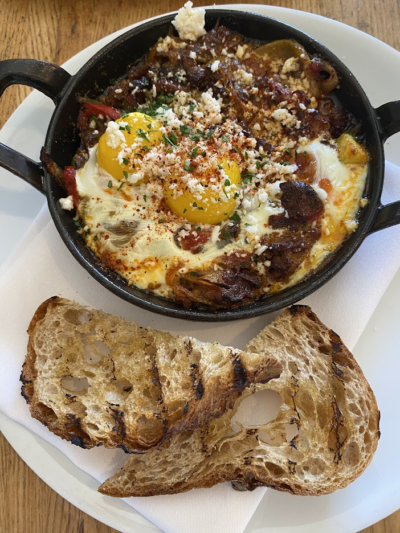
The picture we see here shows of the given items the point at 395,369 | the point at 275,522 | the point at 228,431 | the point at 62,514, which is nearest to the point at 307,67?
the point at 395,369

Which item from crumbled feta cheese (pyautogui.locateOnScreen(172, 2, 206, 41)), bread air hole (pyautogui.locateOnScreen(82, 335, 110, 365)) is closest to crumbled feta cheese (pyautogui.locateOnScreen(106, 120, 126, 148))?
crumbled feta cheese (pyautogui.locateOnScreen(172, 2, 206, 41))

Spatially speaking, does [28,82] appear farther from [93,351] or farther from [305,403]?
[305,403]

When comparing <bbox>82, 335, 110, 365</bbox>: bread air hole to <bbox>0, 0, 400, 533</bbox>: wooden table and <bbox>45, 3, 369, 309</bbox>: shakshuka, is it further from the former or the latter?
<bbox>0, 0, 400, 533</bbox>: wooden table

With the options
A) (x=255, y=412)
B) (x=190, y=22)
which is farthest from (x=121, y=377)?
(x=190, y=22)

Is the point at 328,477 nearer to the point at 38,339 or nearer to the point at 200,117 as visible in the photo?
the point at 38,339

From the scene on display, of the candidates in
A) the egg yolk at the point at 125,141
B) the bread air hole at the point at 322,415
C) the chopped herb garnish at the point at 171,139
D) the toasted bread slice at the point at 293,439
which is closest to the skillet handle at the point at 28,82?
the egg yolk at the point at 125,141

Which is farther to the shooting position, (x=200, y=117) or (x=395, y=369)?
(x=395, y=369)
